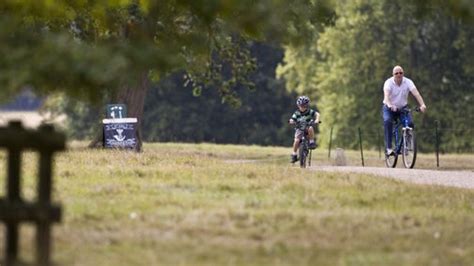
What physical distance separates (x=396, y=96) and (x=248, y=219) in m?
10.1

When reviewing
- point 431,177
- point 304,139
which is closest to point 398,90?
point 304,139

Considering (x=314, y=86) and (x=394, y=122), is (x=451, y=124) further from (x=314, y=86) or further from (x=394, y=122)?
(x=394, y=122)

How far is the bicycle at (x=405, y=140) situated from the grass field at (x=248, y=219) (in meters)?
4.48

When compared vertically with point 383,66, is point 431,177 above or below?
below

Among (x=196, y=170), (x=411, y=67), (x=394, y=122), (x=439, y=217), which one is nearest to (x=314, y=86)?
(x=411, y=67)

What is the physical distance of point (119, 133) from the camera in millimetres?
24969

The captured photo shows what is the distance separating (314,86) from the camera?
6612 cm

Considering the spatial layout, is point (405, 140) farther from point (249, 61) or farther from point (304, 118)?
point (249, 61)

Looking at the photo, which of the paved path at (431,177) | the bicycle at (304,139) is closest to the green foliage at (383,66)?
the bicycle at (304,139)

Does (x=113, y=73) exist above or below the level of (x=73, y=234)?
above

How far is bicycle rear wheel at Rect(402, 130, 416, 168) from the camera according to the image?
21797mm

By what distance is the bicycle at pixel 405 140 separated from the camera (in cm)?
2180

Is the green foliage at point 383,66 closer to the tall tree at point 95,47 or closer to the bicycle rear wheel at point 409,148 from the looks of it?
the bicycle rear wheel at point 409,148

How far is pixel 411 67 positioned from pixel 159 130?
16.8m
